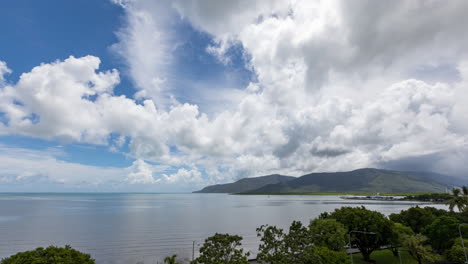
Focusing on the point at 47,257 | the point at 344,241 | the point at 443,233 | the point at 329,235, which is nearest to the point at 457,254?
the point at 443,233

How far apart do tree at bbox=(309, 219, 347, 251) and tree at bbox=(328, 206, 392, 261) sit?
23.8 feet

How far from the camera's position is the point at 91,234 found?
104 meters

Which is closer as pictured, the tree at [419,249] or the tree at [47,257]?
the tree at [47,257]

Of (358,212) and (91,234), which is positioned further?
(91,234)

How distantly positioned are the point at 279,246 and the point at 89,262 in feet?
106

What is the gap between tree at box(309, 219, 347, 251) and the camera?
56.6m

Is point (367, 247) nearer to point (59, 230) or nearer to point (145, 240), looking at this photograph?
point (145, 240)

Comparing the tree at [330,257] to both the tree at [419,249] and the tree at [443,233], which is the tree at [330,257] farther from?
the tree at [443,233]

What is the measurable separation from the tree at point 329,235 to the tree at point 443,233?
1103 inches

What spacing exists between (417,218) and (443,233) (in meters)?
19.6

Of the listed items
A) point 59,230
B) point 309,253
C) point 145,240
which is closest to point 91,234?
point 59,230

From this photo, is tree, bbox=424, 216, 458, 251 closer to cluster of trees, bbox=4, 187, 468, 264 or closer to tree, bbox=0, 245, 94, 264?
cluster of trees, bbox=4, 187, 468, 264

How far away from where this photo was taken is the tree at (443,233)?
63338 millimetres

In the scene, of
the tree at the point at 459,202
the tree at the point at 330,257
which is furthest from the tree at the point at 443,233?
the tree at the point at 459,202
